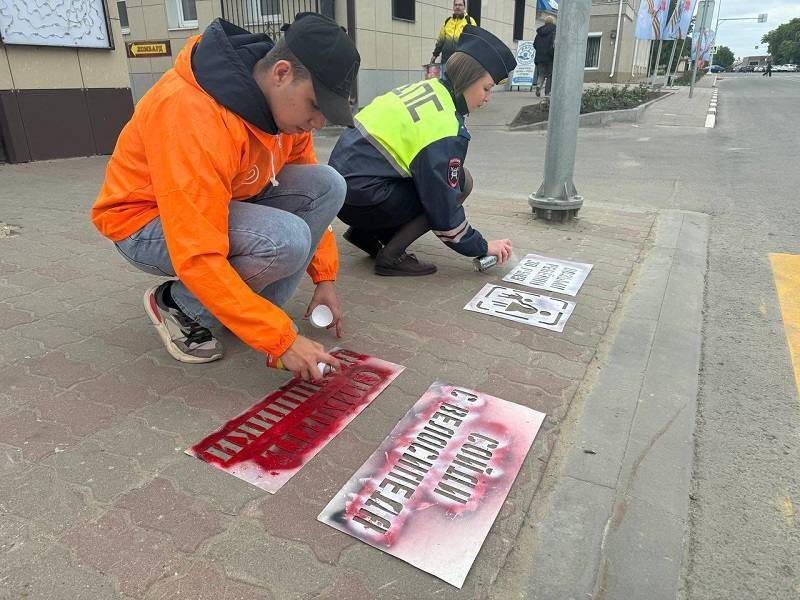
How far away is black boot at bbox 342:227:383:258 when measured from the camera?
3.55 meters

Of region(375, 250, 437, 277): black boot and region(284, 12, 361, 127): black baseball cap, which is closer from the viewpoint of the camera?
region(284, 12, 361, 127): black baseball cap

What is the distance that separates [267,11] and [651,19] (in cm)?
1195

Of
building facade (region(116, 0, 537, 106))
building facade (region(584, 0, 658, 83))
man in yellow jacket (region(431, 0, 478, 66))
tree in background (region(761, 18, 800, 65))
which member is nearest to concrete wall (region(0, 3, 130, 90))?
building facade (region(116, 0, 537, 106))

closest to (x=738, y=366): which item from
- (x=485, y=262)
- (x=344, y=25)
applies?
(x=485, y=262)

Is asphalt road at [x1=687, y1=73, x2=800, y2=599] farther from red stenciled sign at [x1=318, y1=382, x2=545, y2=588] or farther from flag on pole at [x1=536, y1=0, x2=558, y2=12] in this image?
flag on pole at [x1=536, y1=0, x2=558, y2=12]

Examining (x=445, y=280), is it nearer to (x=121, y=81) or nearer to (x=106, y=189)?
(x=106, y=189)

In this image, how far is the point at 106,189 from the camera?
2057 mm

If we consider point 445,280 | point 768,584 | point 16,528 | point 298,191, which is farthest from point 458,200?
point 16,528

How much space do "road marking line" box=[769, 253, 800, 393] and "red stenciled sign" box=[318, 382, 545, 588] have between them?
4.38 ft

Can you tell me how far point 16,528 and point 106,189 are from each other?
116 centimetres

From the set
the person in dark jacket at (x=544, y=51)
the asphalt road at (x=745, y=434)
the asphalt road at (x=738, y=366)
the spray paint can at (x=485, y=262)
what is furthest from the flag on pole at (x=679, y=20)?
the spray paint can at (x=485, y=262)

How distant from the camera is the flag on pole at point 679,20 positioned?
19.4 m

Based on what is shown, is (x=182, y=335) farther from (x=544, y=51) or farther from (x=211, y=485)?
(x=544, y=51)

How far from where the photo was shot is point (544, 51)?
1475 cm
